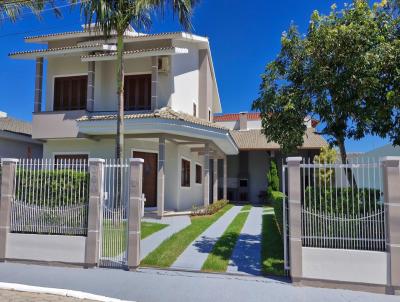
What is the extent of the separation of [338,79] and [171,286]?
5844 mm

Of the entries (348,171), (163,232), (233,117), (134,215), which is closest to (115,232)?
(134,215)

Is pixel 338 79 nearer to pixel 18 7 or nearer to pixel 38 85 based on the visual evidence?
pixel 18 7

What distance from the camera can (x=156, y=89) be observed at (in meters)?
15.9

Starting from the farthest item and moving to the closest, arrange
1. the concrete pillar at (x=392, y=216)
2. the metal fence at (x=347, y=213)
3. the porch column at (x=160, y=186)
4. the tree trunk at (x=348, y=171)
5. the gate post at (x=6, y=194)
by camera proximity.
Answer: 1. the porch column at (x=160, y=186)
2. the gate post at (x=6, y=194)
3. the tree trunk at (x=348, y=171)
4. the metal fence at (x=347, y=213)
5. the concrete pillar at (x=392, y=216)

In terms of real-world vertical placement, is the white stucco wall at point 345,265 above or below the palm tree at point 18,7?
below

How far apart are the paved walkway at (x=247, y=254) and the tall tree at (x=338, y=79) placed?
3006 mm

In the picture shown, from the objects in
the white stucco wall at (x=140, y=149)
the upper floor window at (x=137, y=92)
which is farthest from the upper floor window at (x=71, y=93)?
the upper floor window at (x=137, y=92)

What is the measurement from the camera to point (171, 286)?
695 cm

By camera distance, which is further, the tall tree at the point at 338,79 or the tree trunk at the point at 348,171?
the tree trunk at the point at 348,171

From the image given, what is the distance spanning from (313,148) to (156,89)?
601 inches

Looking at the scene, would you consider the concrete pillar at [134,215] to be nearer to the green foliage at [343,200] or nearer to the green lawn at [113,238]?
the green lawn at [113,238]

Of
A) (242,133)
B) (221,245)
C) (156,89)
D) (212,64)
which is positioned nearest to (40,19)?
(156,89)

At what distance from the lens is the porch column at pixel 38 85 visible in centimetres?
1694

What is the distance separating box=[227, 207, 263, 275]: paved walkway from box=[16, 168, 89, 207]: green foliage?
4077 mm
